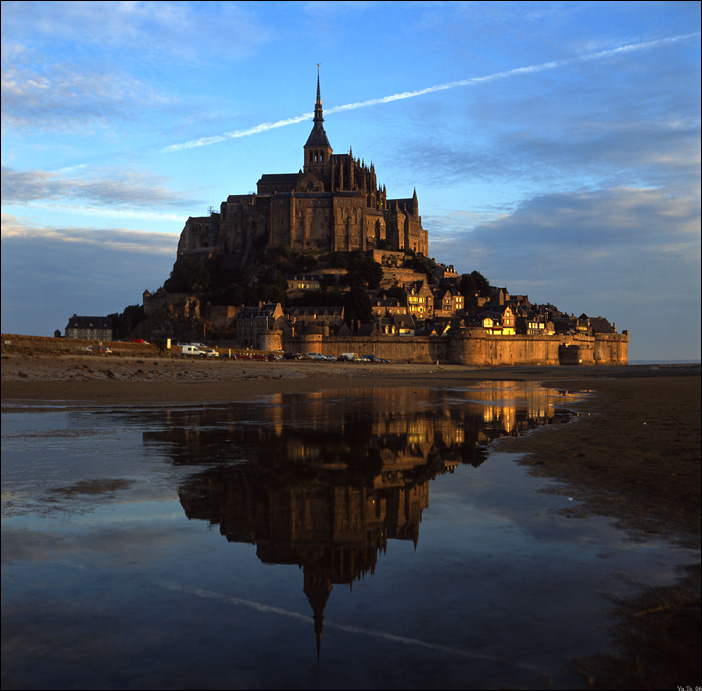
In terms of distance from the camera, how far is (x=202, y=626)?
5570 mm

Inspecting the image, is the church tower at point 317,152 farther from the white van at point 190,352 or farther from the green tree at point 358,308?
the white van at point 190,352

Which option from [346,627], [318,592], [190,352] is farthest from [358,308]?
[346,627]

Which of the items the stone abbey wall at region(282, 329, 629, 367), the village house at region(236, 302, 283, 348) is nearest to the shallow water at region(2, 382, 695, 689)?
the stone abbey wall at region(282, 329, 629, 367)

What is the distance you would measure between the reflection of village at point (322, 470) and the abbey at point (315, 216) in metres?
100

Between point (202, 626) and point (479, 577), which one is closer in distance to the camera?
point (202, 626)

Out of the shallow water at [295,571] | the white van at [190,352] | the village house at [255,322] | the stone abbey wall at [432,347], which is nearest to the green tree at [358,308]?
the stone abbey wall at [432,347]

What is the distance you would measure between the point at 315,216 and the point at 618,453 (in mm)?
113268

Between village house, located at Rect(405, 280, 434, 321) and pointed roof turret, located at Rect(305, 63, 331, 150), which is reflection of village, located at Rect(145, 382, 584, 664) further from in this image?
pointed roof turret, located at Rect(305, 63, 331, 150)

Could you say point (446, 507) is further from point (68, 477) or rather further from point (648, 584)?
point (68, 477)

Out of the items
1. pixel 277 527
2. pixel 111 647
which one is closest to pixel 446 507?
pixel 277 527

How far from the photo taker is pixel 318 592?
653cm

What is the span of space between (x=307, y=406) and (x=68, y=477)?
52.2 feet

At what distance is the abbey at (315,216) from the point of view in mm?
123000

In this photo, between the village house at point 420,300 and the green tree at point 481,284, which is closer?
the village house at point 420,300
